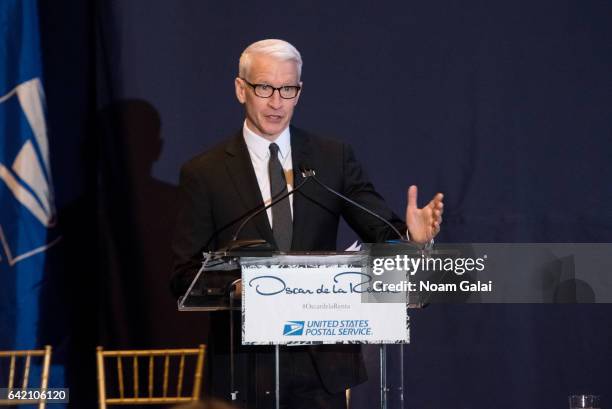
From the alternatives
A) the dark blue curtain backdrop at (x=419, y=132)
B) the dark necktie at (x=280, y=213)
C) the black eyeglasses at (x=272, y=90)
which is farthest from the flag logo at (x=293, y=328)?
the dark blue curtain backdrop at (x=419, y=132)

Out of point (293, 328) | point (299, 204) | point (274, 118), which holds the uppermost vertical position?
point (274, 118)

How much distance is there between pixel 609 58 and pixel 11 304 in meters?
3.14

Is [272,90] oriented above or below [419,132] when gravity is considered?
below

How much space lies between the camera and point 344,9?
4855mm

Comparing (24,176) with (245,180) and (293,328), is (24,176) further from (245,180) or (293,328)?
(293,328)

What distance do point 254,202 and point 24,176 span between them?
1830mm

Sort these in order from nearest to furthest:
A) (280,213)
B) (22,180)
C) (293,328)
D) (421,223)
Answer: (293,328), (421,223), (280,213), (22,180)

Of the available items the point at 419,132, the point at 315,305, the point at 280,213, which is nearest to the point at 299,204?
the point at 280,213

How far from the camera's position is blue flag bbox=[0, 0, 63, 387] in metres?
4.60

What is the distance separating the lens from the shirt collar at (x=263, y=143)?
3326 mm

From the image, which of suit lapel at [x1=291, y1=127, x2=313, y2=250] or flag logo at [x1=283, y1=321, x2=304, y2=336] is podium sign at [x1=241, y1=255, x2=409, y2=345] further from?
suit lapel at [x1=291, y1=127, x2=313, y2=250]

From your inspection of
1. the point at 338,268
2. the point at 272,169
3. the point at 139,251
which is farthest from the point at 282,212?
the point at 139,251

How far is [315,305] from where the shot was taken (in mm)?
2633

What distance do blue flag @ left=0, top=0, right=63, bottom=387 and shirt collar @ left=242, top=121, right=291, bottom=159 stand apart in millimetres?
1653
